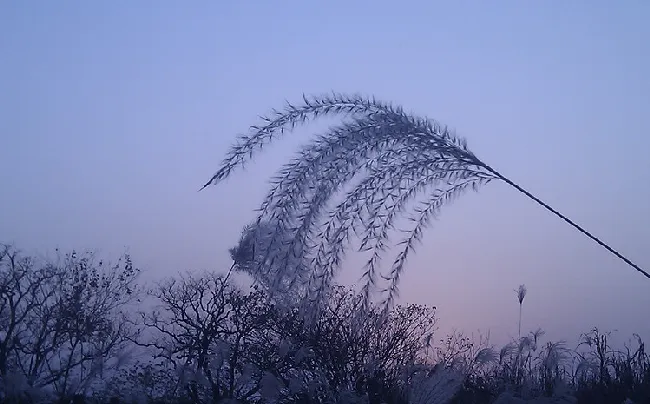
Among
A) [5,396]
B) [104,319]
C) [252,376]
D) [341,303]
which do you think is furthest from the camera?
[104,319]

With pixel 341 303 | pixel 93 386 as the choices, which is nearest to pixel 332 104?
pixel 93 386

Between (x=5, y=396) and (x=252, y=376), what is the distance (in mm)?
2074

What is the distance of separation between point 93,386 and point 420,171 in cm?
309

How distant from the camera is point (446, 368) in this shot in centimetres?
686

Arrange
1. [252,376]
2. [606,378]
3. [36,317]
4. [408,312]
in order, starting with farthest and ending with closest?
[36,317] < [408,312] < [606,378] < [252,376]

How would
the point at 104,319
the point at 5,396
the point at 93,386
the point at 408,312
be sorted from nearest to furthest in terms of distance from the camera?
the point at 5,396 → the point at 93,386 → the point at 408,312 → the point at 104,319

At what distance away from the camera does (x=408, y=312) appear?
49.9ft

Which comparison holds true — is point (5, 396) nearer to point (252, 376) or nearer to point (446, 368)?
point (252, 376)

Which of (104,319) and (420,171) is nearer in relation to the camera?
(420,171)

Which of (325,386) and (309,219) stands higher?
(309,219)

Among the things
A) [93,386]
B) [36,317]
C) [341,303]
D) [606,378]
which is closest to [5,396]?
[93,386]

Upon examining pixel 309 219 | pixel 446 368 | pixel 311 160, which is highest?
pixel 311 160

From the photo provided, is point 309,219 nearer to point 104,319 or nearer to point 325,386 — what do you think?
point 325,386

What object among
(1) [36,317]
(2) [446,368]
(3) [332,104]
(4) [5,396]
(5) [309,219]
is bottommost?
(4) [5,396]
